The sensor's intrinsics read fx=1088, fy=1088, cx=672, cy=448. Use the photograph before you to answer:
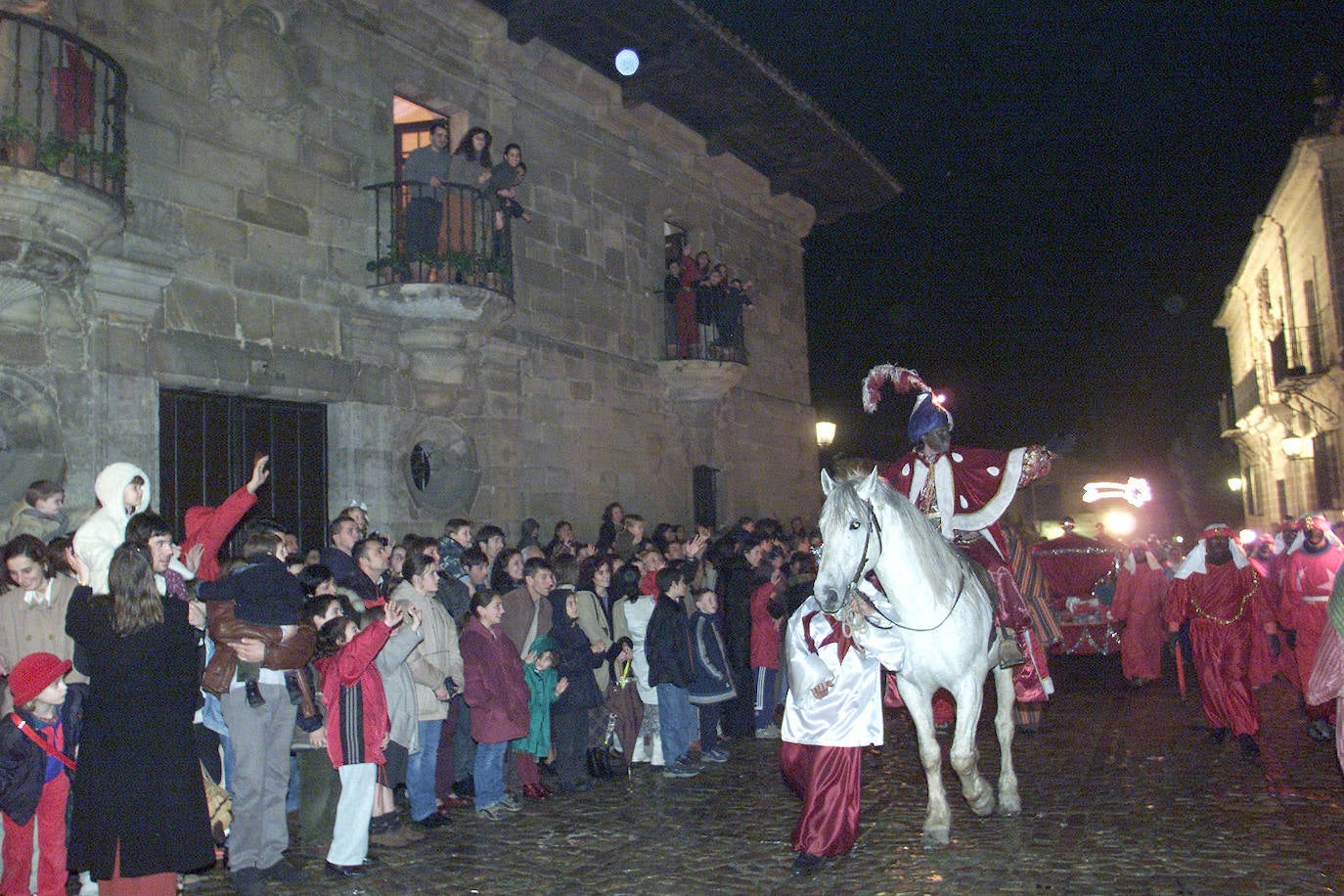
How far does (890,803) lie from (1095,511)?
35.7 metres

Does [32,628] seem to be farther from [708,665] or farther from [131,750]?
[708,665]

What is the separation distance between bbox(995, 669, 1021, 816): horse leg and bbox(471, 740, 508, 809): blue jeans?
3.32 metres

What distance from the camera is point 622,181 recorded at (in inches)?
660

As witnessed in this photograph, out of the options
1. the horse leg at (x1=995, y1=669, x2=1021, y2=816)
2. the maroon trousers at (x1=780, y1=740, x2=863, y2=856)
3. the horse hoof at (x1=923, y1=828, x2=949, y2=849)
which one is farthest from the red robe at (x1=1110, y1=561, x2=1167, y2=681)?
the maroon trousers at (x1=780, y1=740, x2=863, y2=856)

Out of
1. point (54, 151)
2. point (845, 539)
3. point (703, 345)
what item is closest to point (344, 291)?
point (54, 151)

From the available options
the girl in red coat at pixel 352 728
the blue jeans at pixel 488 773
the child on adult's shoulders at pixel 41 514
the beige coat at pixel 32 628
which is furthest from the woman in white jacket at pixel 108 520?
the blue jeans at pixel 488 773

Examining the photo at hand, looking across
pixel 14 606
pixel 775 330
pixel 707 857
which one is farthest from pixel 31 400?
pixel 775 330

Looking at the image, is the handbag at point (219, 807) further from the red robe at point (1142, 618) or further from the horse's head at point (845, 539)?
the red robe at point (1142, 618)

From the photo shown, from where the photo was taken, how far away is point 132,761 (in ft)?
14.8

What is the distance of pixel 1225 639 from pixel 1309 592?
146 centimetres

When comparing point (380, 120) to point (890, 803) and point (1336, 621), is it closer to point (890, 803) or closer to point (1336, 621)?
point (890, 803)

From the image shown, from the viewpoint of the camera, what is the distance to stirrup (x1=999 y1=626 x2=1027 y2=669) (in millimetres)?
6922

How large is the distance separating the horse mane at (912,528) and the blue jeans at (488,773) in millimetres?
3217

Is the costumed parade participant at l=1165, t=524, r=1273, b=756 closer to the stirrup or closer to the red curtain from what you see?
the stirrup
